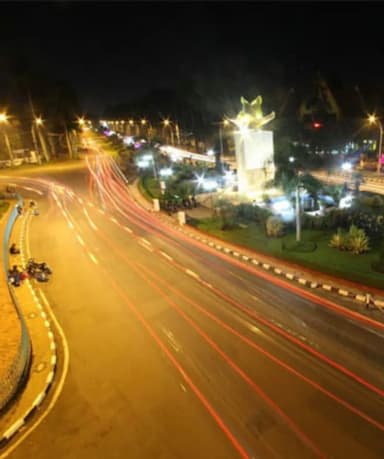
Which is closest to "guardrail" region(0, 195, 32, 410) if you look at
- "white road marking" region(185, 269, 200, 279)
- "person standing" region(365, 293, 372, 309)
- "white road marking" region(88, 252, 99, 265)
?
"white road marking" region(88, 252, 99, 265)

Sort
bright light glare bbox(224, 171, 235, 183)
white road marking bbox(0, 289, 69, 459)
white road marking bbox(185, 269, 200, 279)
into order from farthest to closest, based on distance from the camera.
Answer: bright light glare bbox(224, 171, 235, 183) → white road marking bbox(185, 269, 200, 279) → white road marking bbox(0, 289, 69, 459)

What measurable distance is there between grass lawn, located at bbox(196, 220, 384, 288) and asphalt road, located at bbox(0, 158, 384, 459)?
2.48 metres

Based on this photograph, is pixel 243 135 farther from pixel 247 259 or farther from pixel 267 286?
pixel 267 286

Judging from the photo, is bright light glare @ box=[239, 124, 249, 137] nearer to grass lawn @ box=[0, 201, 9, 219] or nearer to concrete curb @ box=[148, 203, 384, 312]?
concrete curb @ box=[148, 203, 384, 312]

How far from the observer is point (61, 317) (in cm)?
1581

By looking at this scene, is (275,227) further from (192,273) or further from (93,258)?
(93,258)

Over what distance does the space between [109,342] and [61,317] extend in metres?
3.53

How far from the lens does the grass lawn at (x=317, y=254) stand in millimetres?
16312

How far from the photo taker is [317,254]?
1925 centimetres

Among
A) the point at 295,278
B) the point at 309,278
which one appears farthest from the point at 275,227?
the point at 309,278

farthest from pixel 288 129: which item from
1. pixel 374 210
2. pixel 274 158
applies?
pixel 374 210

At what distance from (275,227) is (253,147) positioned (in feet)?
46.5

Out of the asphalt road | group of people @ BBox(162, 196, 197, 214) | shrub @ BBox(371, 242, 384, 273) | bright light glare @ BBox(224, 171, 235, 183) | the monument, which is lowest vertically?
the asphalt road

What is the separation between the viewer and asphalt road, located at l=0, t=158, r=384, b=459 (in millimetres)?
8797
